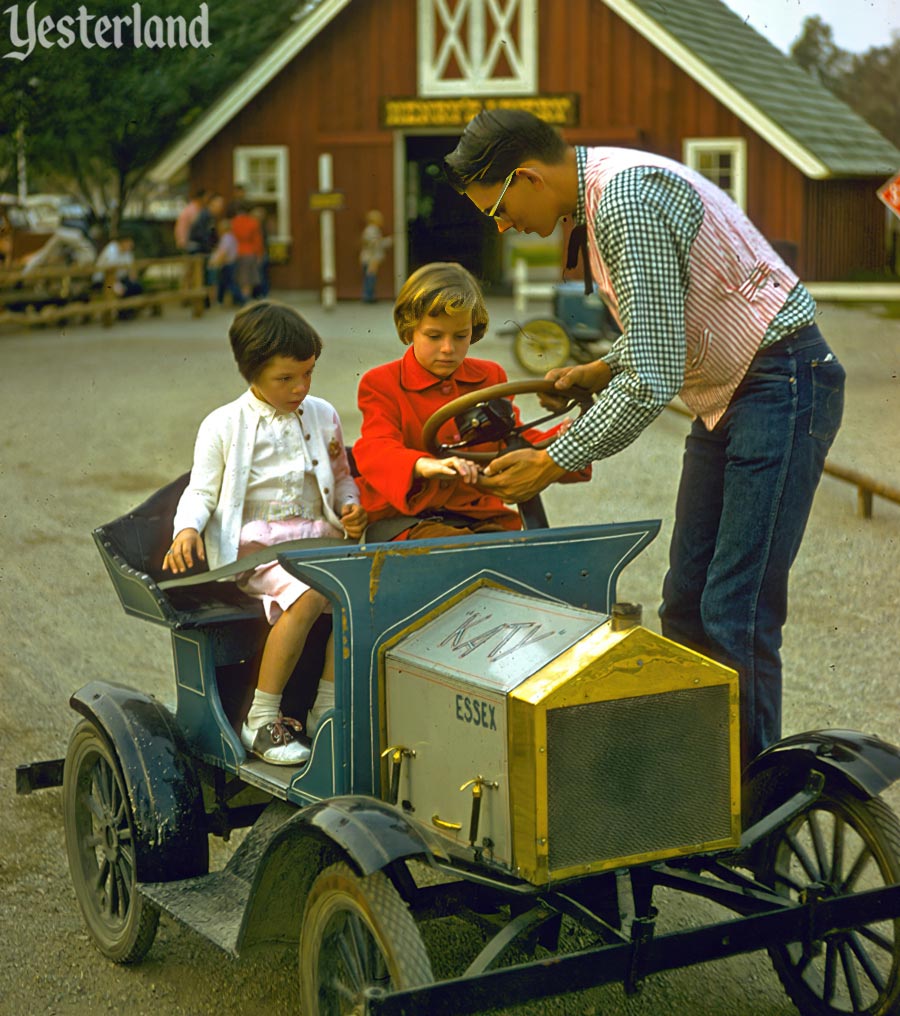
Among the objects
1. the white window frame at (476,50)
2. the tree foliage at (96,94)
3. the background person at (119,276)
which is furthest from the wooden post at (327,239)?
the background person at (119,276)

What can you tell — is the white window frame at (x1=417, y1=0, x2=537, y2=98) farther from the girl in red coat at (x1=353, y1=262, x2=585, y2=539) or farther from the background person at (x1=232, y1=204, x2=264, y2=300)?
the girl in red coat at (x1=353, y1=262, x2=585, y2=539)

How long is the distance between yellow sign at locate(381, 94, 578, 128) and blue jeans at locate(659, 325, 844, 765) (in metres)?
24.1

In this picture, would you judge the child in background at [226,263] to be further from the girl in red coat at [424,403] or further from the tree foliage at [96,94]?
the girl in red coat at [424,403]

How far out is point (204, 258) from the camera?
23.3 metres

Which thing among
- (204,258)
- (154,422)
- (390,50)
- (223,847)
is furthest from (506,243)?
(223,847)

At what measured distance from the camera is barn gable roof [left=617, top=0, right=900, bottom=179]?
82.4 ft

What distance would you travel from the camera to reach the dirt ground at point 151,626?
3596mm

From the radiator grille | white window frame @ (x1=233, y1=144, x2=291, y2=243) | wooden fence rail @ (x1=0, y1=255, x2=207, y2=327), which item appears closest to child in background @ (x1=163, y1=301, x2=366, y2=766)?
the radiator grille

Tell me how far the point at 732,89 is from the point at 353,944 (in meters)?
24.5

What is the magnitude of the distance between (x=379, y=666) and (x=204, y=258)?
68.7 feet

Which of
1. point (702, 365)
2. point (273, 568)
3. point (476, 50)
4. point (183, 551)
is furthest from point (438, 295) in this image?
point (476, 50)

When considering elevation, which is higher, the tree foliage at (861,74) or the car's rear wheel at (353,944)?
the tree foliage at (861,74)

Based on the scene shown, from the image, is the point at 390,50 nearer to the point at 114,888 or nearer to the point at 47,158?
the point at 47,158

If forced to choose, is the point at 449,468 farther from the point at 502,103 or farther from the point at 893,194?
the point at 502,103
